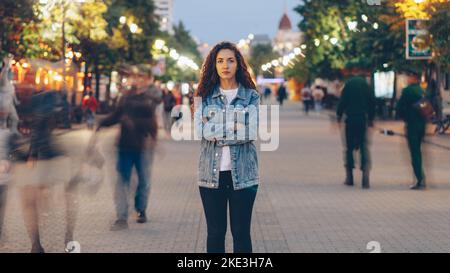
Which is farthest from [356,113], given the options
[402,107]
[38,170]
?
[38,170]

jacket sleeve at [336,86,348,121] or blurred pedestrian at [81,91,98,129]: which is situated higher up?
jacket sleeve at [336,86,348,121]

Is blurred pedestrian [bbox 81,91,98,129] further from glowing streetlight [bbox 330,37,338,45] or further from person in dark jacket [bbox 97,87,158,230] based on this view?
person in dark jacket [bbox 97,87,158,230]

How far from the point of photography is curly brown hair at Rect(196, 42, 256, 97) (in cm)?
698

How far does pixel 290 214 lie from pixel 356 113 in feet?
14.0

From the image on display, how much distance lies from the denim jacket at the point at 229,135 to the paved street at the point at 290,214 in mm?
3040

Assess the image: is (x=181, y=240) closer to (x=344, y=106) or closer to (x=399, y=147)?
(x=344, y=106)

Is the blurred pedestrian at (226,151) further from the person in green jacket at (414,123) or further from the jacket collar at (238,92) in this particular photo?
the person in green jacket at (414,123)

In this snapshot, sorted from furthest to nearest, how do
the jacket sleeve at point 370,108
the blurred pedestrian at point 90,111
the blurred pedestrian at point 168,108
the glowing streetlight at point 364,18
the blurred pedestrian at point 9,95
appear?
the glowing streetlight at point 364,18, the blurred pedestrian at point 90,111, the blurred pedestrian at point 168,108, the jacket sleeve at point 370,108, the blurred pedestrian at point 9,95

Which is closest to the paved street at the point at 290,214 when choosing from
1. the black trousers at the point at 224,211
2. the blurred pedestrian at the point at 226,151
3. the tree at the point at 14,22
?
the black trousers at the point at 224,211

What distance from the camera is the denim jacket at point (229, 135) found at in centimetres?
683

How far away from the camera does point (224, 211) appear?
276 inches

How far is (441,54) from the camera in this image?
28.1m

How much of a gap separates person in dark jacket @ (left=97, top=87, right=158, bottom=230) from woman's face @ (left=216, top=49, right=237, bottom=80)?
5.11 m

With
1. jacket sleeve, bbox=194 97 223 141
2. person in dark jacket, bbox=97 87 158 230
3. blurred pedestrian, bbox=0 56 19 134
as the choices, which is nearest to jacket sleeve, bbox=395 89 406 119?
person in dark jacket, bbox=97 87 158 230
